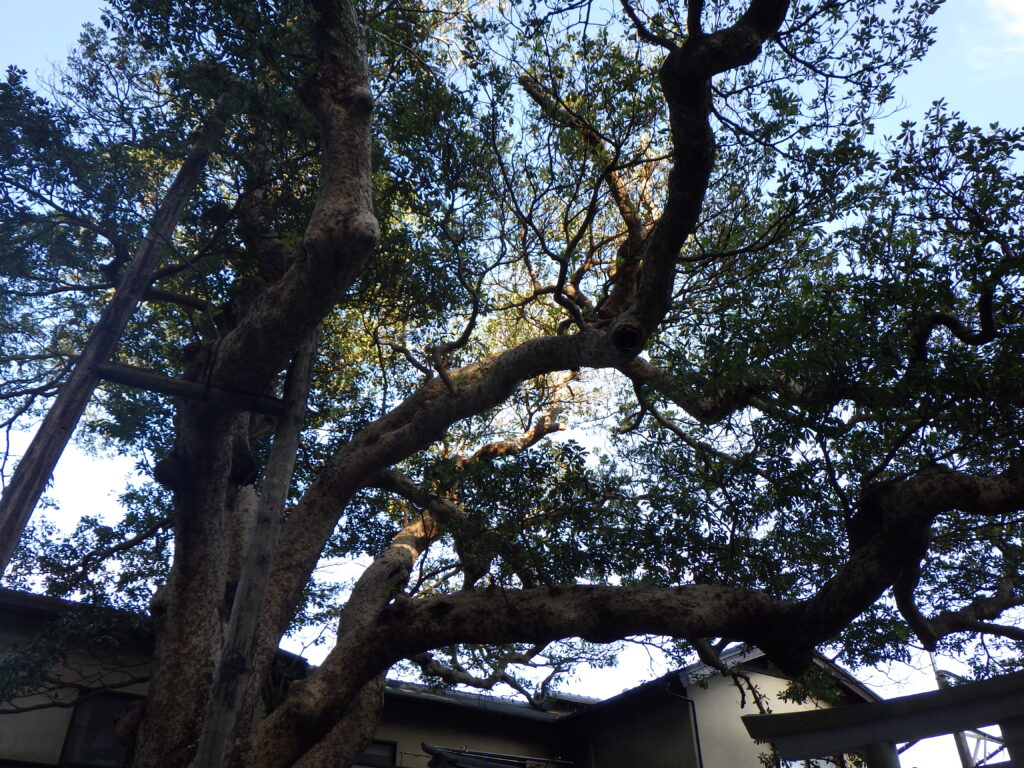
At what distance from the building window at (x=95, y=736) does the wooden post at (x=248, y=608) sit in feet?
14.7

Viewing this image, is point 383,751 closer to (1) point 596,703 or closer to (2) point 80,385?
(1) point 596,703

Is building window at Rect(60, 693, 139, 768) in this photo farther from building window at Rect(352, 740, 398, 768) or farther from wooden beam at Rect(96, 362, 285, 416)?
wooden beam at Rect(96, 362, 285, 416)

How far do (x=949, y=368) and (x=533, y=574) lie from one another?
4173 mm

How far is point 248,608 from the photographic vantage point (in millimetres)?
5133

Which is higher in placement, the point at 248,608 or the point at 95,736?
the point at 248,608

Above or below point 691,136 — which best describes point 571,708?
below

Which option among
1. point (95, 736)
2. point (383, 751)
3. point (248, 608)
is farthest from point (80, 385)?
point (383, 751)

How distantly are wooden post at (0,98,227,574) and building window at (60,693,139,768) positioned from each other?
6.12 metres

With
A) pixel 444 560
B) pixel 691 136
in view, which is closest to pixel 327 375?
pixel 444 560

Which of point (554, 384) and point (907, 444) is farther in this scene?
point (554, 384)

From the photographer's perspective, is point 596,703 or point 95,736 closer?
point 95,736

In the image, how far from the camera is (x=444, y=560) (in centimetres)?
1145

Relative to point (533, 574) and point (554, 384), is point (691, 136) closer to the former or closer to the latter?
point (533, 574)

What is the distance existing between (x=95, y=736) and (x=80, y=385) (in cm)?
681
